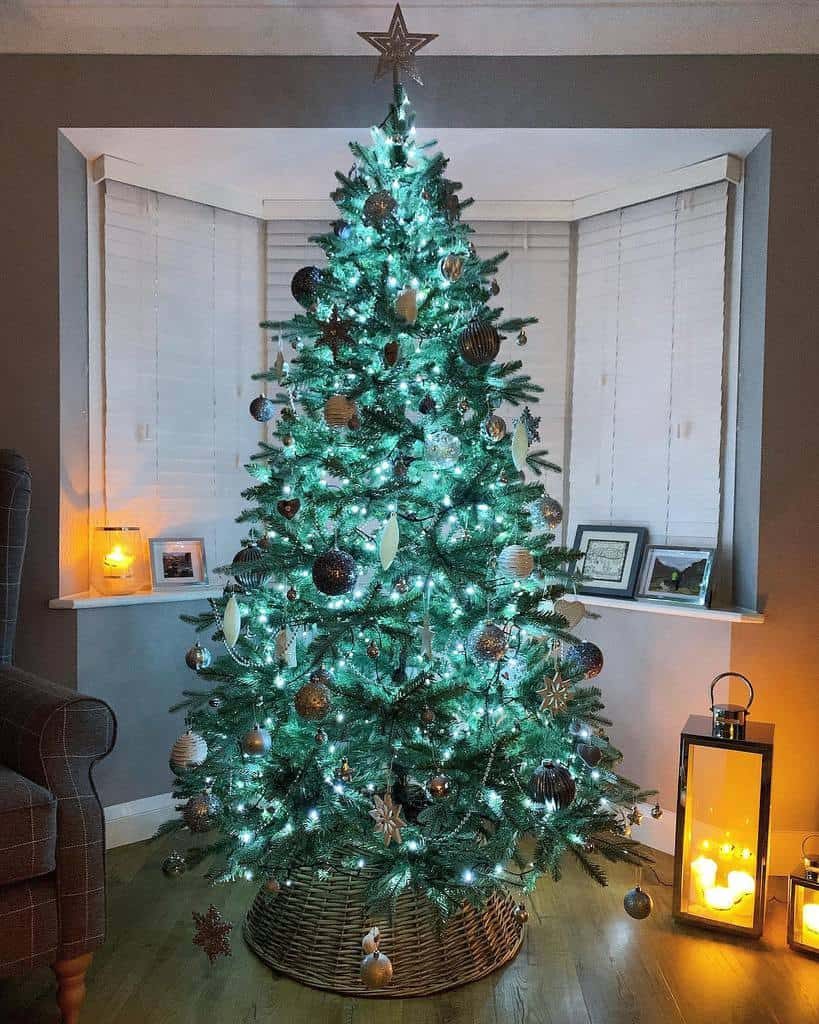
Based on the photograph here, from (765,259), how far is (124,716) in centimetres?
268

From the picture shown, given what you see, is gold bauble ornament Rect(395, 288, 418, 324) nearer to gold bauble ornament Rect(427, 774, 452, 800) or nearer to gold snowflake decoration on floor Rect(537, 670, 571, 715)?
gold snowflake decoration on floor Rect(537, 670, 571, 715)

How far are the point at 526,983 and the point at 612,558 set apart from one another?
5.05 feet

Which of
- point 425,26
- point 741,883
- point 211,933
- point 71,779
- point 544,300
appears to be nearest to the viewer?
point 71,779

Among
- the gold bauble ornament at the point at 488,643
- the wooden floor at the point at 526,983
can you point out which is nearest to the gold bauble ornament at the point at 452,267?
the gold bauble ornament at the point at 488,643

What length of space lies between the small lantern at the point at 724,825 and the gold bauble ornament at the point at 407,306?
1.33 m

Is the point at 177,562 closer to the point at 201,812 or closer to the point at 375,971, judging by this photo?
the point at 201,812

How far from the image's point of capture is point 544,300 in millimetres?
3340

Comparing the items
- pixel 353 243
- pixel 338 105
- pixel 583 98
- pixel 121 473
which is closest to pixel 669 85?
pixel 583 98

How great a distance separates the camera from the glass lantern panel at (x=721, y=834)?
7.46 ft

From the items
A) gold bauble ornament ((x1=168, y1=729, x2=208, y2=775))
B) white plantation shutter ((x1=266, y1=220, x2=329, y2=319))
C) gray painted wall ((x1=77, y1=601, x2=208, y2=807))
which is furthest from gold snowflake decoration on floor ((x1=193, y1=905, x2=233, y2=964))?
white plantation shutter ((x1=266, y1=220, x2=329, y2=319))

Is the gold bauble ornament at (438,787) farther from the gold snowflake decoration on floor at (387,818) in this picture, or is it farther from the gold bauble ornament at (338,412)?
the gold bauble ornament at (338,412)

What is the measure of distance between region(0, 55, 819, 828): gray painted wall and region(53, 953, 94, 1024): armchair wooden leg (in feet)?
3.47

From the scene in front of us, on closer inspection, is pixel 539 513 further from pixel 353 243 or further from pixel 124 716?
pixel 124 716

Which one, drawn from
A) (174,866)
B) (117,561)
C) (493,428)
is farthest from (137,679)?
(493,428)
